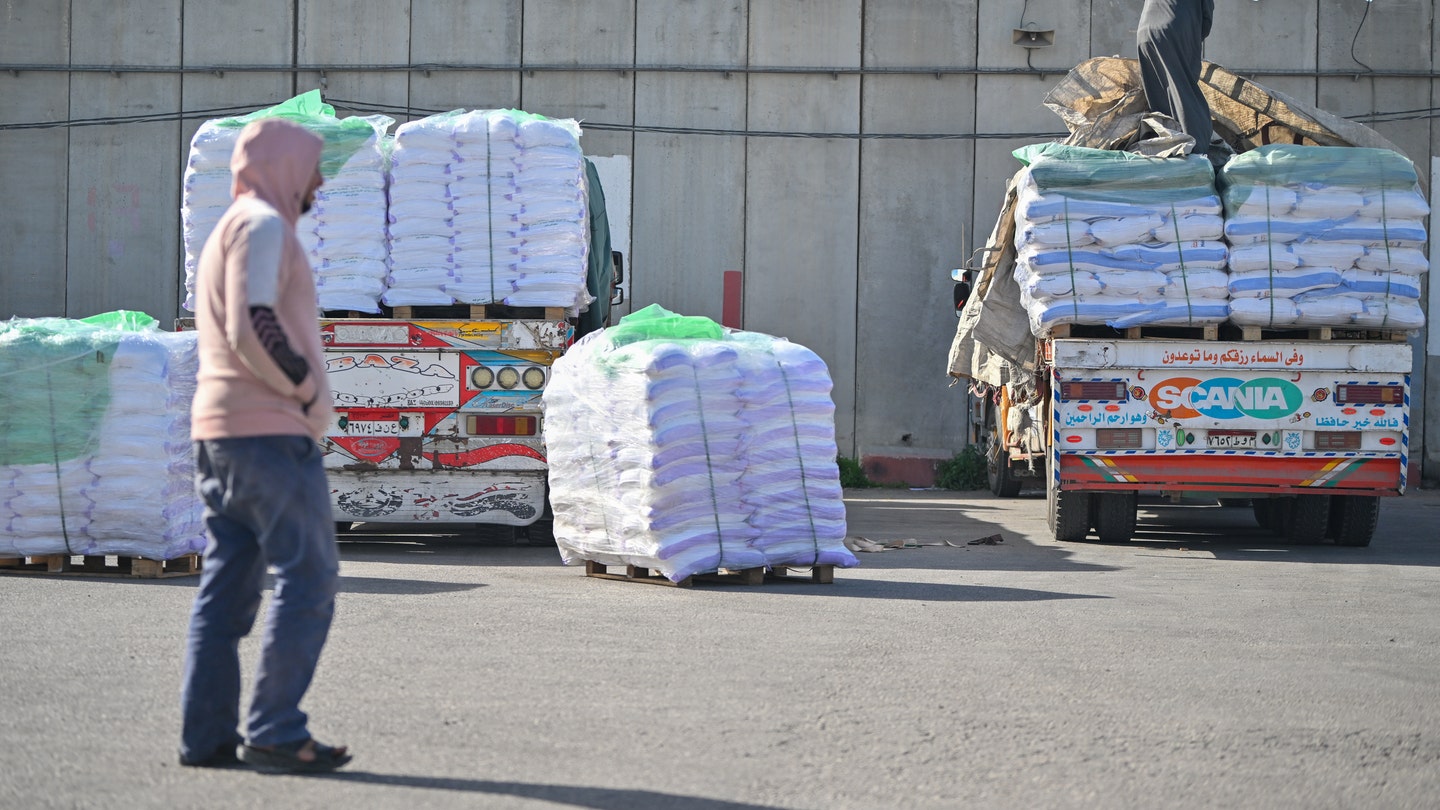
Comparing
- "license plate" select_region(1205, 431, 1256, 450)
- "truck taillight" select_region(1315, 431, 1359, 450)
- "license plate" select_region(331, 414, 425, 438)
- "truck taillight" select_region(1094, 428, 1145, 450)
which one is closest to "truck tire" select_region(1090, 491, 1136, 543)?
"truck taillight" select_region(1094, 428, 1145, 450)

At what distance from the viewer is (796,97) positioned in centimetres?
2094

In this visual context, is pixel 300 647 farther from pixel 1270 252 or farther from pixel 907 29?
pixel 907 29

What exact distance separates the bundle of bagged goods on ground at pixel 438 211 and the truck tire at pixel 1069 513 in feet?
13.3

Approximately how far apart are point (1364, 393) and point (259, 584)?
30.7 ft

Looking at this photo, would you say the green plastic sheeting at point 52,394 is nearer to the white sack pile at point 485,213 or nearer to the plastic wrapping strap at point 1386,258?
the white sack pile at point 485,213

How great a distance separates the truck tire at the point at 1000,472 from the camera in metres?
18.0

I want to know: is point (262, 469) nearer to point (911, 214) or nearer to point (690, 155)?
point (690, 155)

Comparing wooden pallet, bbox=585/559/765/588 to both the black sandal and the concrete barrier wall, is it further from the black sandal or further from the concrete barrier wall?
the concrete barrier wall

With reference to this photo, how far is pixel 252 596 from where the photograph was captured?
470 cm

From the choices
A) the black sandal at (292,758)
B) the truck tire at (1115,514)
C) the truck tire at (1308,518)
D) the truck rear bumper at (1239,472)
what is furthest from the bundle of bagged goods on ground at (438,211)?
the black sandal at (292,758)

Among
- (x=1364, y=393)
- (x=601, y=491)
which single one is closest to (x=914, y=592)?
(x=601, y=491)

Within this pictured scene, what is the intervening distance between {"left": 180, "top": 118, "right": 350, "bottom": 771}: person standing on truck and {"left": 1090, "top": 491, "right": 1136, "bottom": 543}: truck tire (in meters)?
8.86

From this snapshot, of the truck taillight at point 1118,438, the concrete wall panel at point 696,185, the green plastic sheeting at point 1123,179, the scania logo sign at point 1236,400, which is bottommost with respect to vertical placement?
the truck taillight at point 1118,438

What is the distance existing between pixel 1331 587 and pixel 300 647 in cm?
719
